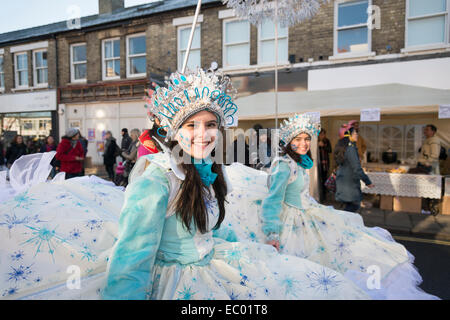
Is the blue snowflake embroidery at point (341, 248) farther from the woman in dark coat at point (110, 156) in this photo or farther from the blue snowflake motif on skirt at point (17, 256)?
the woman in dark coat at point (110, 156)

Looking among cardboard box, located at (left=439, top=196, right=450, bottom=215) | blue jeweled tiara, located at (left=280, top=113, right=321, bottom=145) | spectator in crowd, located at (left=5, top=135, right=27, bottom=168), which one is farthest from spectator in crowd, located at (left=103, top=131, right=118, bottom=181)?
cardboard box, located at (left=439, top=196, right=450, bottom=215)

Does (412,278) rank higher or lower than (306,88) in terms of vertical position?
lower

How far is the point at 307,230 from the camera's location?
2.83 meters

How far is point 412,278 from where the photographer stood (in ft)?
8.13

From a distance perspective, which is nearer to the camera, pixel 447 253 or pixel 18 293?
pixel 18 293

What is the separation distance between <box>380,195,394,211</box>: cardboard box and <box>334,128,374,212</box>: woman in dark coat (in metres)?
2.37

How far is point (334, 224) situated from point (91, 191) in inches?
87.5

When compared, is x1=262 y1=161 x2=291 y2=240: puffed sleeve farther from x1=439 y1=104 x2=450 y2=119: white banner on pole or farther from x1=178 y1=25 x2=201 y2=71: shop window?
x1=178 y1=25 x2=201 y2=71: shop window

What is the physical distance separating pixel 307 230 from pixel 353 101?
5.14 m

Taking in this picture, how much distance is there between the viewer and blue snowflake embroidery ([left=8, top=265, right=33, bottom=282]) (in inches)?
52.6

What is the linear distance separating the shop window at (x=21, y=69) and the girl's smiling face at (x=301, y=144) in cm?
1801

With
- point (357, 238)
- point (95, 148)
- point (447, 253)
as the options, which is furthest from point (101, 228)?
point (95, 148)
